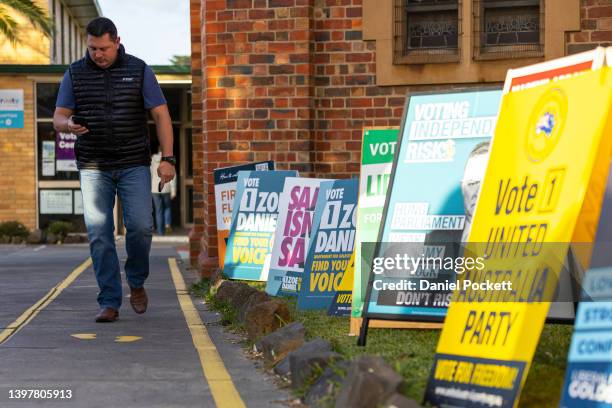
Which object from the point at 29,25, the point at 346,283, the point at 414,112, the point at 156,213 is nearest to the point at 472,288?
the point at 414,112

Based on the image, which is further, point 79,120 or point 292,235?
point 292,235

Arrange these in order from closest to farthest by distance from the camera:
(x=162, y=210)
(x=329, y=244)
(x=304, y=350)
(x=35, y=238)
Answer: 1. (x=304, y=350)
2. (x=329, y=244)
3. (x=35, y=238)
4. (x=162, y=210)

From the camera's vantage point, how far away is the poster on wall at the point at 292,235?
9469 mm

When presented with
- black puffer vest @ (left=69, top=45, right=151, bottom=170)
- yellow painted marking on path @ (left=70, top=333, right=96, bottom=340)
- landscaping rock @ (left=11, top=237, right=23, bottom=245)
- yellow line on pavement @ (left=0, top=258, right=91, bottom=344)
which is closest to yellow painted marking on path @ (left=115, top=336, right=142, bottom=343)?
yellow painted marking on path @ (left=70, top=333, right=96, bottom=340)

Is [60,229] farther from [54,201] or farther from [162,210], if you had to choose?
[162,210]

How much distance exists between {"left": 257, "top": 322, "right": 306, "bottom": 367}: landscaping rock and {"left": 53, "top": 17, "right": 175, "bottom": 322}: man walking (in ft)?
7.57

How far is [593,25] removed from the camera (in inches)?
440

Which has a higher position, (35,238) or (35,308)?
(35,308)

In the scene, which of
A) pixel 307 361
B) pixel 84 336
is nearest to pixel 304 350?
pixel 307 361

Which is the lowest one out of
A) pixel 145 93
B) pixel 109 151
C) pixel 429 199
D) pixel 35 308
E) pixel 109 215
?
pixel 35 308

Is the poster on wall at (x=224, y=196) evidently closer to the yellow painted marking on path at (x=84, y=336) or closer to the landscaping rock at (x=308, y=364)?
the yellow painted marking on path at (x=84, y=336)

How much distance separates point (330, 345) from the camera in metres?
6.15

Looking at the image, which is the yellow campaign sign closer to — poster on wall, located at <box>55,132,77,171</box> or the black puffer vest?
the black puffer vest

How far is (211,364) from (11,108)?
20.1 m
